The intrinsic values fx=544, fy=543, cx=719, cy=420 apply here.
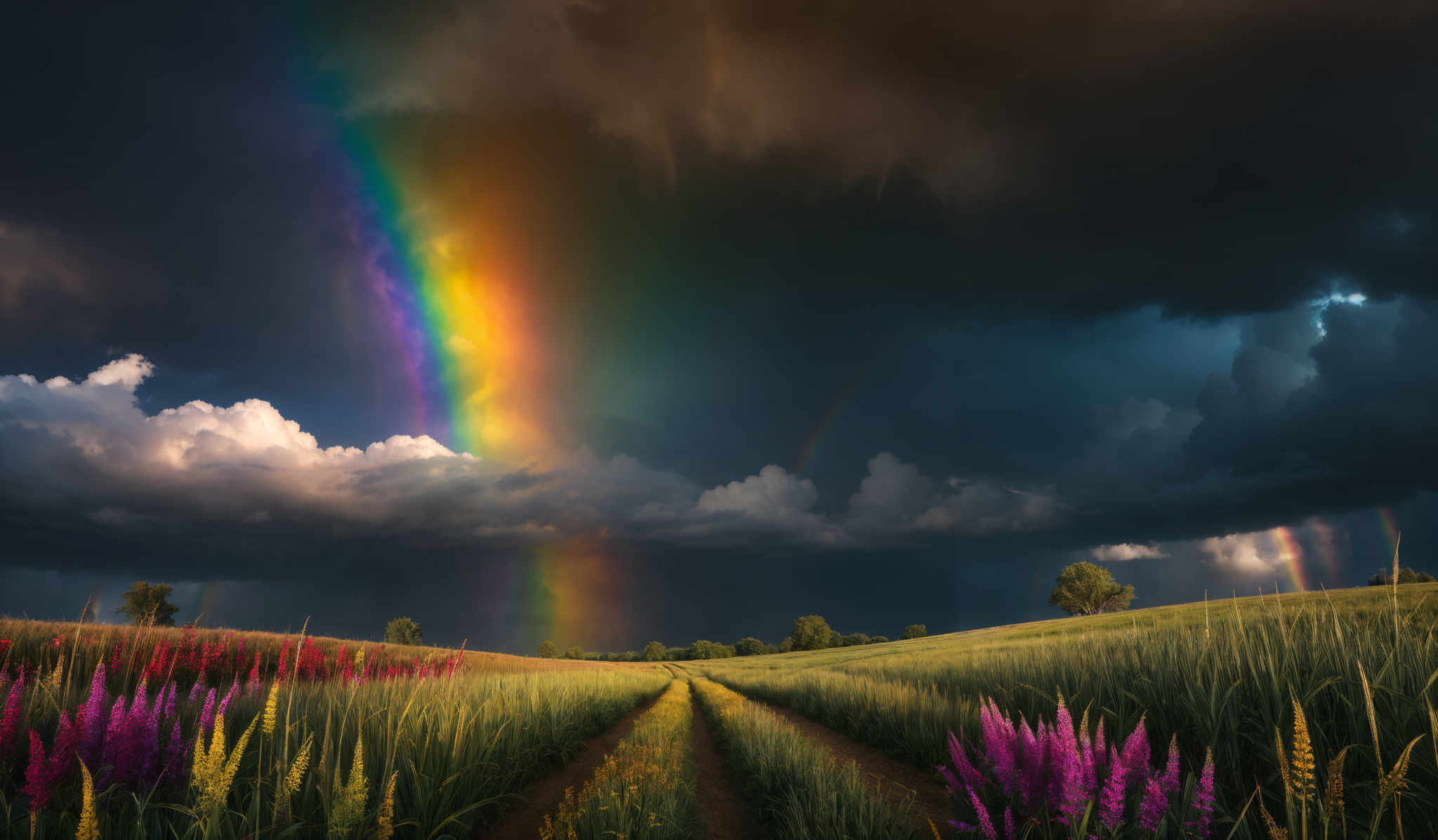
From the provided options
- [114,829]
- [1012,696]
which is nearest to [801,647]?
[1012,696]

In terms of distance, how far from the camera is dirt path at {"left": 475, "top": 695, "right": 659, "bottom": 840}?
5.73 metres

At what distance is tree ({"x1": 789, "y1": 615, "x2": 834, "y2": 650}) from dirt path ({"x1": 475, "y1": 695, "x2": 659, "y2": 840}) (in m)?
97.6

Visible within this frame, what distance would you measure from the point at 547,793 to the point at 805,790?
13.0 ft

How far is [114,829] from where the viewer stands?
9.68ft

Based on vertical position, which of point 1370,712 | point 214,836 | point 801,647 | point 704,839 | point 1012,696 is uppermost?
point 1370,712

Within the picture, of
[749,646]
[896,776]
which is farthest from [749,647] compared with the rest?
[896,776]

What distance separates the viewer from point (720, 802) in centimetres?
701

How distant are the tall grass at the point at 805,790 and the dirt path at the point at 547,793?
2252mm

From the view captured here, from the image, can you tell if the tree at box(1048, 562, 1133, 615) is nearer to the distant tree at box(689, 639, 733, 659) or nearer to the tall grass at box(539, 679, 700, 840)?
the distant tree at box(689, 639, 733, 659)

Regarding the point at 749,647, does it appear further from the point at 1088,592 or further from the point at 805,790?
the point at 805,790

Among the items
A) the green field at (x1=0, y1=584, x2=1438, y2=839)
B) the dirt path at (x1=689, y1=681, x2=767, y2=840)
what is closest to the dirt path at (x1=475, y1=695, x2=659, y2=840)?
the green field at (x1=0, y1=584, x2=1438, y2=839)

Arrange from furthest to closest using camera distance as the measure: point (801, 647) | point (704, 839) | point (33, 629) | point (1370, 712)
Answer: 1. point (801, 647)
2. point (33, 629)
3. point (704, 839)
4. point (1370, 712)

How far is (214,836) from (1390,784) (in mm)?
4775

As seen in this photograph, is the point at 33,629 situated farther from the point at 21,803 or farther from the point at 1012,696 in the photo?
the point at 1012,696
